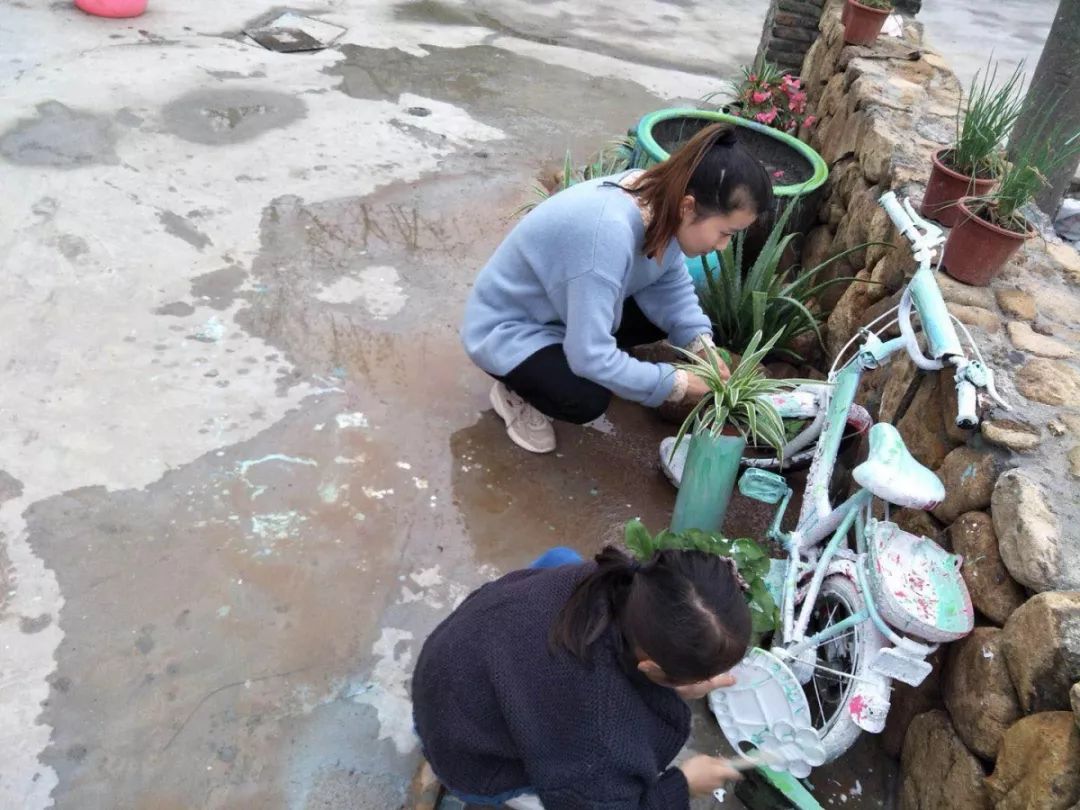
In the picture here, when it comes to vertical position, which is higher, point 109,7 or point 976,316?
point 976,316

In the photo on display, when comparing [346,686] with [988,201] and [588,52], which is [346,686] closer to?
[988,201]

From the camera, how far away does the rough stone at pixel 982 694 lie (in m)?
1.70

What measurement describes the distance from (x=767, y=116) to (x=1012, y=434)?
9.79 feet

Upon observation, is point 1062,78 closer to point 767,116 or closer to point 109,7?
point 767,116

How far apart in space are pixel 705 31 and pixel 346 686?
→ 20.9ft

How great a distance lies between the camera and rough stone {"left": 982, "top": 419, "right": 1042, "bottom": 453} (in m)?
1.93

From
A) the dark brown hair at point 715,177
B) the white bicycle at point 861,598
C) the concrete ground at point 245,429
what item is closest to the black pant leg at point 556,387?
the concrete ground at point 245,429

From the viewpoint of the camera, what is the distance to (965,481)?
1992mm

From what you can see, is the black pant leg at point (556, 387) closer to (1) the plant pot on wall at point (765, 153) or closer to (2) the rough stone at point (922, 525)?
(1) the plant pot on wall at point (765, 153)

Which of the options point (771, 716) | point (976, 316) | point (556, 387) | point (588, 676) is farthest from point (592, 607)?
point (976, 316)

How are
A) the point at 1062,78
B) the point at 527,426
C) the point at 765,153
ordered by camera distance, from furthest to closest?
the point at 765,153
the point at 1062,78
the point at 527,426

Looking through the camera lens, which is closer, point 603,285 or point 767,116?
Answer: point 603,285

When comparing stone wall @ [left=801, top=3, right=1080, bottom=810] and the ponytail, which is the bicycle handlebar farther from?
the ponytail

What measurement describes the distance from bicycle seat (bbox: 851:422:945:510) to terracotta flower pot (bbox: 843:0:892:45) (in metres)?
3.06
